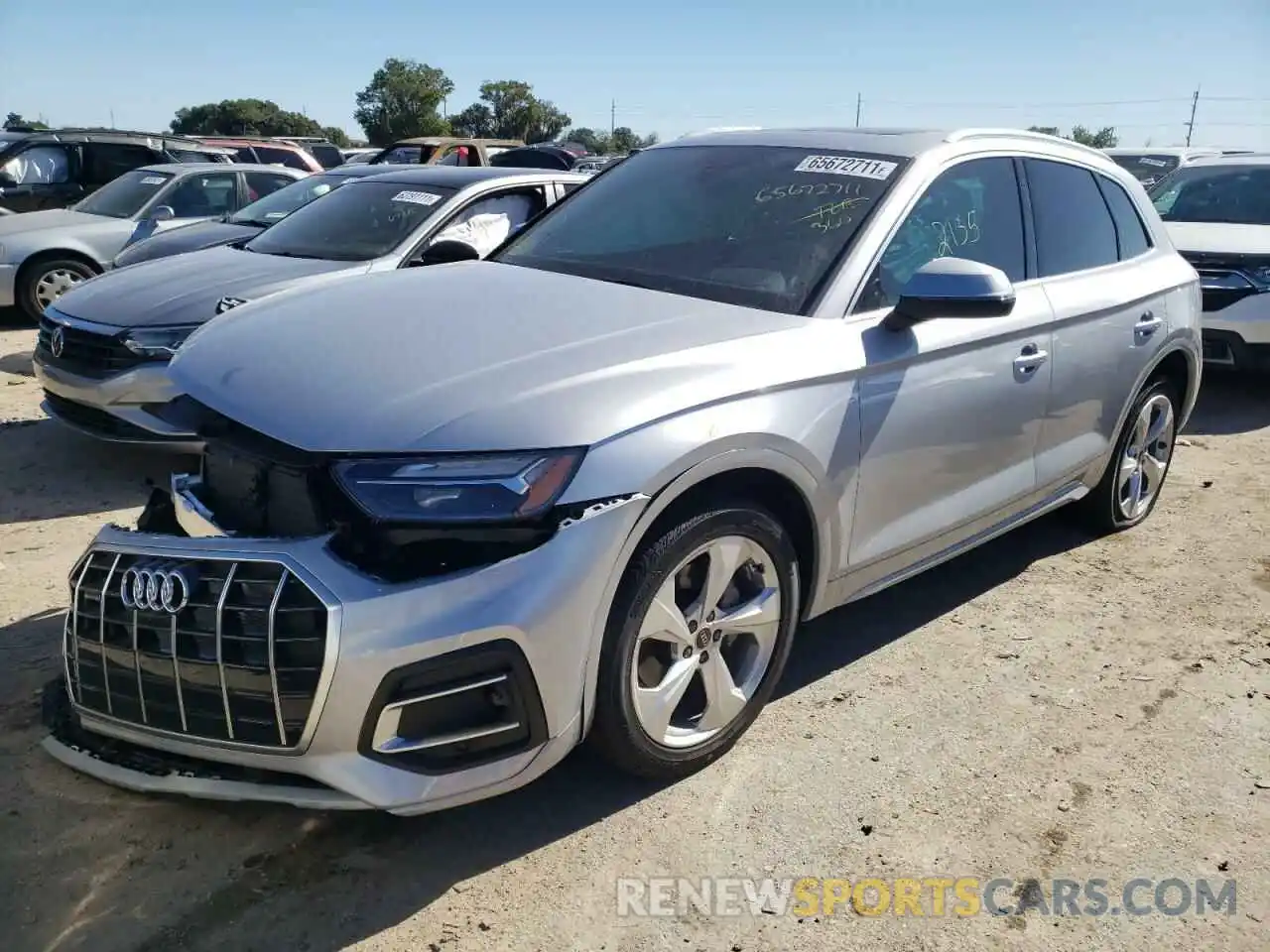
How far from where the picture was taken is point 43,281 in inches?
355

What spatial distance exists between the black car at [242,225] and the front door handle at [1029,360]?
4661 millimetres

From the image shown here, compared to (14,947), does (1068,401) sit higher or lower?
higher

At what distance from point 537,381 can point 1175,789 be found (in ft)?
7.19

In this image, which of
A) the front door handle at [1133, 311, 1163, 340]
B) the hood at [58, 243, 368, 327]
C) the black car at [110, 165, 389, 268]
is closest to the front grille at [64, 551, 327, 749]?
the hood at [58, 243, 368, 327]

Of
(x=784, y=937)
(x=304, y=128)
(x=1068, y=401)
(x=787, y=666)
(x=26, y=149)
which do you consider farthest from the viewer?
(x=304, y=128)

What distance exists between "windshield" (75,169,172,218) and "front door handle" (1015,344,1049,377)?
27.6 ft

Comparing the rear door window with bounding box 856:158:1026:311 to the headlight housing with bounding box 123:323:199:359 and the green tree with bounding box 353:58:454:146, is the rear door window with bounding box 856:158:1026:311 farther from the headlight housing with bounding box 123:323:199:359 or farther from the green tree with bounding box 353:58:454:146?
the green tree with bounding box 353:58:454:146

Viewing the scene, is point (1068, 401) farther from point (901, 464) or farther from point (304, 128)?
point (304, 128)

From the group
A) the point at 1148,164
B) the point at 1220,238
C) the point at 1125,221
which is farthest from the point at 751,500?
the point at 1148,164

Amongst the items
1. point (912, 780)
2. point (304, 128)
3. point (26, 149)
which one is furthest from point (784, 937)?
point (304, 128)

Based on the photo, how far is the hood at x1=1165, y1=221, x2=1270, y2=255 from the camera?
302 inches

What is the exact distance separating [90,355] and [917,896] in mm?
4532

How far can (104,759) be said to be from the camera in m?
2.56

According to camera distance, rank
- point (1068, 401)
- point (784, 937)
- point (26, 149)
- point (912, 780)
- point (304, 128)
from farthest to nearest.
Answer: point (304, 128)
point (26, 149)
point (1068, 401)
point (912, 780)
point (784, 937)
